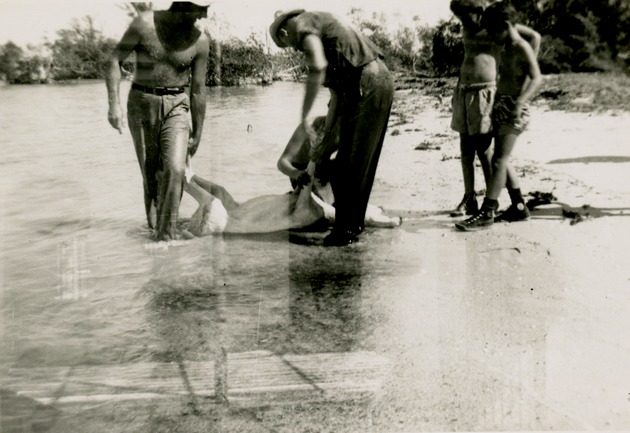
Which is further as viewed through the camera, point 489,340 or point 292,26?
point 292,26

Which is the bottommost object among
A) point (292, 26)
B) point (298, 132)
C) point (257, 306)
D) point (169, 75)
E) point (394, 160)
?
point (257, 306)

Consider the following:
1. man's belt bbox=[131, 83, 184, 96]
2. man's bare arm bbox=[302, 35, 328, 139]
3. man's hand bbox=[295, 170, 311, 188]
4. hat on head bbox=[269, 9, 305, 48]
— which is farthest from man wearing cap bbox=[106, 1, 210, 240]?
man's hand bbox=[295, 170, 311, 188]

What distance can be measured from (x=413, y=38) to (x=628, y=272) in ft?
4.56

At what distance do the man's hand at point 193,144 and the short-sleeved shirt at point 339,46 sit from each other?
65 cm

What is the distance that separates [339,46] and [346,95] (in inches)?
9.9

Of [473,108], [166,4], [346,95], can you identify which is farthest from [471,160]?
[166,4]

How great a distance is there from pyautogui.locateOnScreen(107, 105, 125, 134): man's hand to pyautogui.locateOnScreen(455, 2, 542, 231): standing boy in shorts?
165cm

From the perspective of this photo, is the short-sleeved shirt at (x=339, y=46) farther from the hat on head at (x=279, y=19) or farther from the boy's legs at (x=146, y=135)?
the boy's legs at (x=146, y=135)

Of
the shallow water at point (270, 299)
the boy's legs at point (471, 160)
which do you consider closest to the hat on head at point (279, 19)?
the shallow water at point (270, 299)

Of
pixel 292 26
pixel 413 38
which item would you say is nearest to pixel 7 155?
pixel 292 26

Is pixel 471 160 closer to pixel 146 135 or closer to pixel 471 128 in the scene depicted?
pixel 471 128

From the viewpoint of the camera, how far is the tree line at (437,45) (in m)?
2.73

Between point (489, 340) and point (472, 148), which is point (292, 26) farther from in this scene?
point (489, 340)

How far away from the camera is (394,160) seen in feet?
11.9
